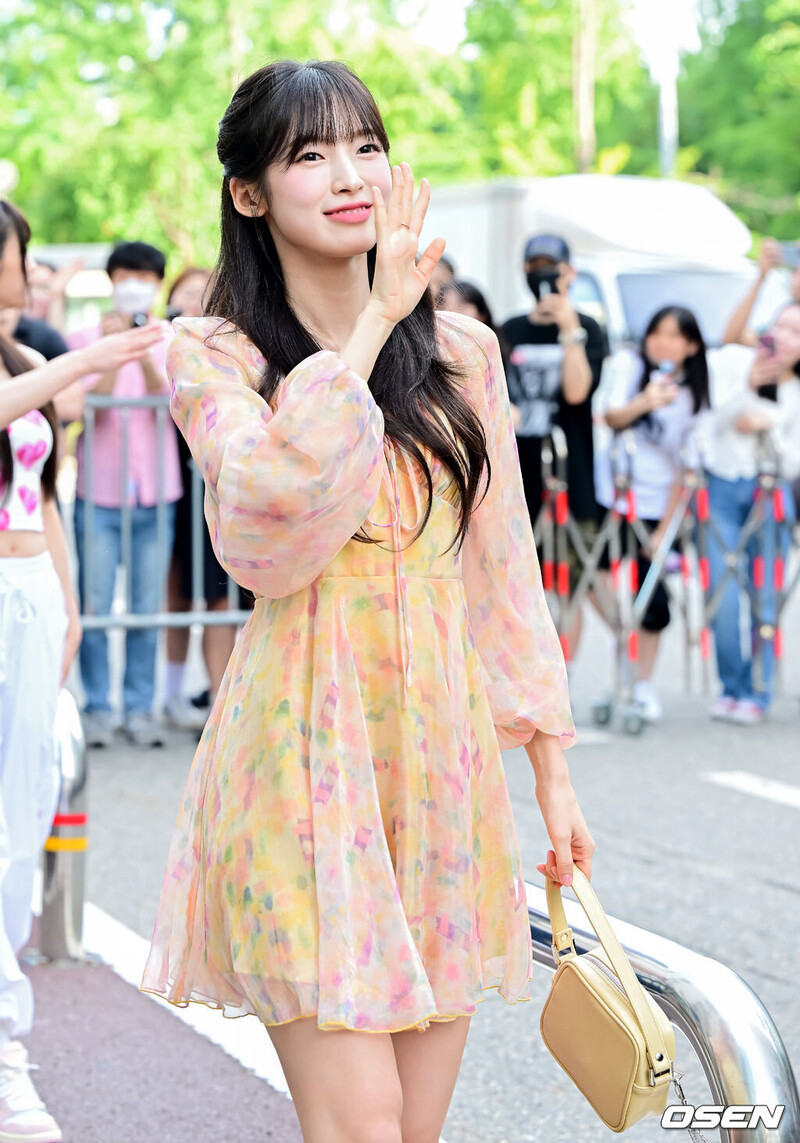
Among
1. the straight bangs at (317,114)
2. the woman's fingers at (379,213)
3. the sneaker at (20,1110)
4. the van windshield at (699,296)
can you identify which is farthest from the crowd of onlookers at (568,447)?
the woman's fingers at (379,213)

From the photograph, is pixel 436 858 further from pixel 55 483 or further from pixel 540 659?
pixel 55 483

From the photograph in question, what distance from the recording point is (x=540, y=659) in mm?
2432

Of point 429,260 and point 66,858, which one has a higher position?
point 429,260

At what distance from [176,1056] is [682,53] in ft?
130

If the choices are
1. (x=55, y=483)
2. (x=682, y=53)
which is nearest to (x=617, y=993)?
(x=55, y=483)

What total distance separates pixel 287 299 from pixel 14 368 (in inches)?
76.1

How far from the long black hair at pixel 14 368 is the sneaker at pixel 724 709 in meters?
4.96

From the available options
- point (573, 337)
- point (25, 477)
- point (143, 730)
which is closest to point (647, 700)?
point (573, 337)

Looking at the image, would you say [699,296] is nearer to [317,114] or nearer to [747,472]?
[747,472]

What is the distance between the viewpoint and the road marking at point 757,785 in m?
6.85

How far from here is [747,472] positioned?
8.56 m

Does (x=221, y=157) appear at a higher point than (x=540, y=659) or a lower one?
higher

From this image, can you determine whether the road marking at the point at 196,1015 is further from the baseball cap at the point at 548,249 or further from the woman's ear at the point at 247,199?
the baseball cap at the point at 548,249

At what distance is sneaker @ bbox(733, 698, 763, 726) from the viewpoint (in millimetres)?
8438
